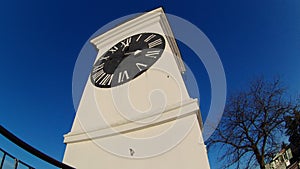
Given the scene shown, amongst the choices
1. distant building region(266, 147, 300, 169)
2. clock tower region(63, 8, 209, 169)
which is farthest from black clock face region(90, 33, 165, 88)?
distant building region(266, 147, 300, 169)

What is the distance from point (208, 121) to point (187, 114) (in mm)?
3616

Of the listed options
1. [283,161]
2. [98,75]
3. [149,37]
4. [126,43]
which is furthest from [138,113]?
[283,161]

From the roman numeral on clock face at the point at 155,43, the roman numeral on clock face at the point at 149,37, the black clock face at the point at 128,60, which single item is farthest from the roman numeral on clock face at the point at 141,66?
the roman numeral on clock face at the point at 149,37

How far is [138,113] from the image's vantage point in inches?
167

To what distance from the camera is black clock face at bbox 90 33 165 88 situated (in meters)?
5.21

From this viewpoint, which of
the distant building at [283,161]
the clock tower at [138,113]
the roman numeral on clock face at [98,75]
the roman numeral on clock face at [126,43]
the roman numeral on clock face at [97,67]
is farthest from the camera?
the distant building at [283,161]

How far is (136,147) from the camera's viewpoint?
376cm

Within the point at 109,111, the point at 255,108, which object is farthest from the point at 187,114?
the point at 255,108

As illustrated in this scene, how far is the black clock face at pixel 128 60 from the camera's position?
17.1 feet

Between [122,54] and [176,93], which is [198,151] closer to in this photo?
[176,93]

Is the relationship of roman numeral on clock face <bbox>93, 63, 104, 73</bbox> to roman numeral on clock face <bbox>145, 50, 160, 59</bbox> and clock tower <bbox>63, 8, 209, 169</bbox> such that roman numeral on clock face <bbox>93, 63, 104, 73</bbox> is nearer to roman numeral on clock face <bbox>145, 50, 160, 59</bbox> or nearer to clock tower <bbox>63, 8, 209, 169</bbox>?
clock tower <bbox>63, 8, 209, 169</bbox>

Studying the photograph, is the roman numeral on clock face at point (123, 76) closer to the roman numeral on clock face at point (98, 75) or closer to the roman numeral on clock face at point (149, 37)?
the roman numeral on clock face at point (98, 75)

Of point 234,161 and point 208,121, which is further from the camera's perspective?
point 208,121

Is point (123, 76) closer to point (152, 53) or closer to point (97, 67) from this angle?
point (152, 53)
